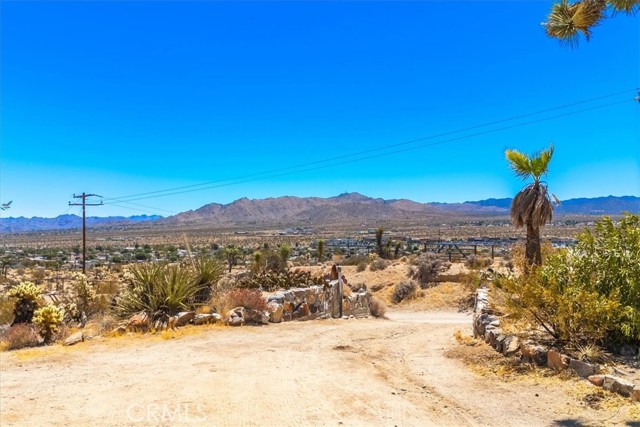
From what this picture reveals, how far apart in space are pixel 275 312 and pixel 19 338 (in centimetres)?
604

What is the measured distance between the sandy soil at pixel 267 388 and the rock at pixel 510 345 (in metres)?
0.84

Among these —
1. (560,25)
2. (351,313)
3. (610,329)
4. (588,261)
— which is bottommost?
(351,313)

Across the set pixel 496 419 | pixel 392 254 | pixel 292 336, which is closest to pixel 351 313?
pixel 292 336

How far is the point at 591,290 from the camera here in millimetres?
8633

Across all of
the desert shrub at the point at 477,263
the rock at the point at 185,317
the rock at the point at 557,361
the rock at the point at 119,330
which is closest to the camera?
the rock at the point at 557,361

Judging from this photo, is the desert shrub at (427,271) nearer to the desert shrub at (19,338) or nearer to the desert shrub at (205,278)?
the desert shrub at (205,278)

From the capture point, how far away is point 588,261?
907cm

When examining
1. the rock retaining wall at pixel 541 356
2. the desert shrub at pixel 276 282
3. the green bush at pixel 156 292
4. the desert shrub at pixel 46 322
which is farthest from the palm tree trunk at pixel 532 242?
the desert shrub at pixel 46 322

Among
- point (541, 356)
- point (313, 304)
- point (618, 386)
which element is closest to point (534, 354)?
point (541, 356)

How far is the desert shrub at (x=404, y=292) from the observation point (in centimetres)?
2730

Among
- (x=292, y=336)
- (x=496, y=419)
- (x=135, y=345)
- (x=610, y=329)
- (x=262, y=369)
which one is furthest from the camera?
(x=292, y=336)

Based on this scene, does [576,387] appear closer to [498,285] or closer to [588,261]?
[588,261]

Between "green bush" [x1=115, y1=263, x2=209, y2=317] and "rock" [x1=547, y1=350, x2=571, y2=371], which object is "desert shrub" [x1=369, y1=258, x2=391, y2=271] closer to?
"green bush" [x1=115, y1=263, x2=209, y2=317]

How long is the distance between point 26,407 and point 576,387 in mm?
7550
